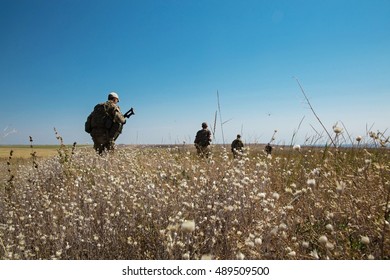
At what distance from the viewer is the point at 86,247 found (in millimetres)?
2902

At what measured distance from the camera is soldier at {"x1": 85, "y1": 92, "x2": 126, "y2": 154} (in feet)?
31.5

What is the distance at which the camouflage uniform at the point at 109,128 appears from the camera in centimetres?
959

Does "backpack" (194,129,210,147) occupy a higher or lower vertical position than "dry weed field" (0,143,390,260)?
higher

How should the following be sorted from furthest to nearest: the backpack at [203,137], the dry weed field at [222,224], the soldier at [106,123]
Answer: the backpack at [203,137], the soldier at [106,123], the dry weed field at [222,224]

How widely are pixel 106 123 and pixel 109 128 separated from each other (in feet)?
0.69

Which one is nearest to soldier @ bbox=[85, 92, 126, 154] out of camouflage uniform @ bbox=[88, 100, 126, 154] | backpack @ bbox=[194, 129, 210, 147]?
camouflage uniform @ bbox=[88, 100, 126, 154]

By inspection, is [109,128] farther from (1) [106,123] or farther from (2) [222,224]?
(2) [222,224]

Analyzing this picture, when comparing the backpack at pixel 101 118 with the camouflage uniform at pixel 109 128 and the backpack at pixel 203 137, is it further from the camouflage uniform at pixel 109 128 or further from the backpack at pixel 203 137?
the backpack at pixel 203 137

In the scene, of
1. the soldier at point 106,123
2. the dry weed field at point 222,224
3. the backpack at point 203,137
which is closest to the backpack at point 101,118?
the soldier at point 106,123

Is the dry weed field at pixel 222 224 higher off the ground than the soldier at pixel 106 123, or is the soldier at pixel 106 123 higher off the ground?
the soldier at pixel 106 123

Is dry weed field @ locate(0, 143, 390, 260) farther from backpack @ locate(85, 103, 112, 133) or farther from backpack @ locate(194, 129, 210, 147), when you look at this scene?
backpack @ locate(194, 129, 210, 147)
